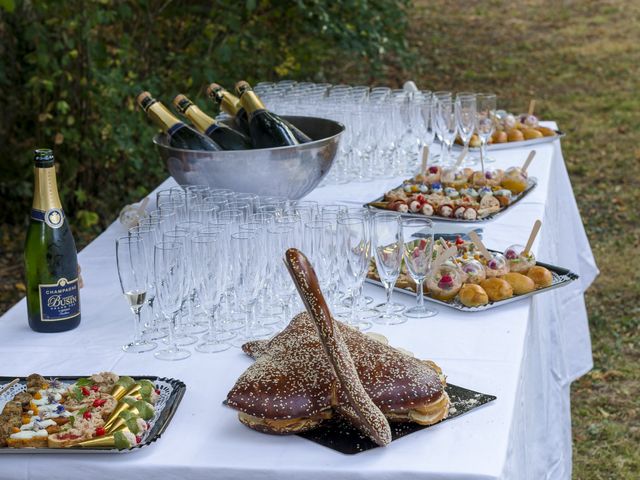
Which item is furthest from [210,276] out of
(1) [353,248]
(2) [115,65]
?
(2) [115,65]

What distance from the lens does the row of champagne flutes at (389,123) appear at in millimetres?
3275

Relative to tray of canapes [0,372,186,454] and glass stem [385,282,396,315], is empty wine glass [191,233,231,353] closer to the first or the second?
tray of canapes [0,372,186,454]

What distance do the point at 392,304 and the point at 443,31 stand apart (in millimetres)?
9244

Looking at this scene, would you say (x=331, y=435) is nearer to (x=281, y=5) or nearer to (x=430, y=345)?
(x=430, y=345)

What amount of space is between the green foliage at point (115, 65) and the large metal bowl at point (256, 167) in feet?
8.67

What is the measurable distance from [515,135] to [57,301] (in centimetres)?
225

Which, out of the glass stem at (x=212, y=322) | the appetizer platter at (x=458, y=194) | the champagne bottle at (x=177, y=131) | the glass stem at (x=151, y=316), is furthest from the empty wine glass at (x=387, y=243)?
the champagne bottle at (x=177, y=131)

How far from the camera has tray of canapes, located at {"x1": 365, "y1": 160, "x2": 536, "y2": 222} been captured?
279 cm

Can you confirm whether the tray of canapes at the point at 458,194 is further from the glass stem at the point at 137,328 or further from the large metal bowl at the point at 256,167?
the glass stem at the point at 137,328

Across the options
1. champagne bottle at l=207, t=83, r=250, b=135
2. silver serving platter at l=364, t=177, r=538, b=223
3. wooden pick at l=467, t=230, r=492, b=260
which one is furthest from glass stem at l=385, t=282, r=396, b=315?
champagne bottle at l=207, t=83, r=250, b=135

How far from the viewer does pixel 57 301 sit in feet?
6.64

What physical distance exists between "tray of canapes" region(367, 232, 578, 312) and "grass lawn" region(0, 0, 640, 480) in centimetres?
139

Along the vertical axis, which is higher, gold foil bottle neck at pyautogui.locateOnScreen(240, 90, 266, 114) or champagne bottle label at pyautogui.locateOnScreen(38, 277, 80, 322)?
gold foil bottle neck at pyautogui.locateOnScreen(240, 90, 266, 114)

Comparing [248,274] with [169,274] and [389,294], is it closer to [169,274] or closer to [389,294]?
[169,274]
